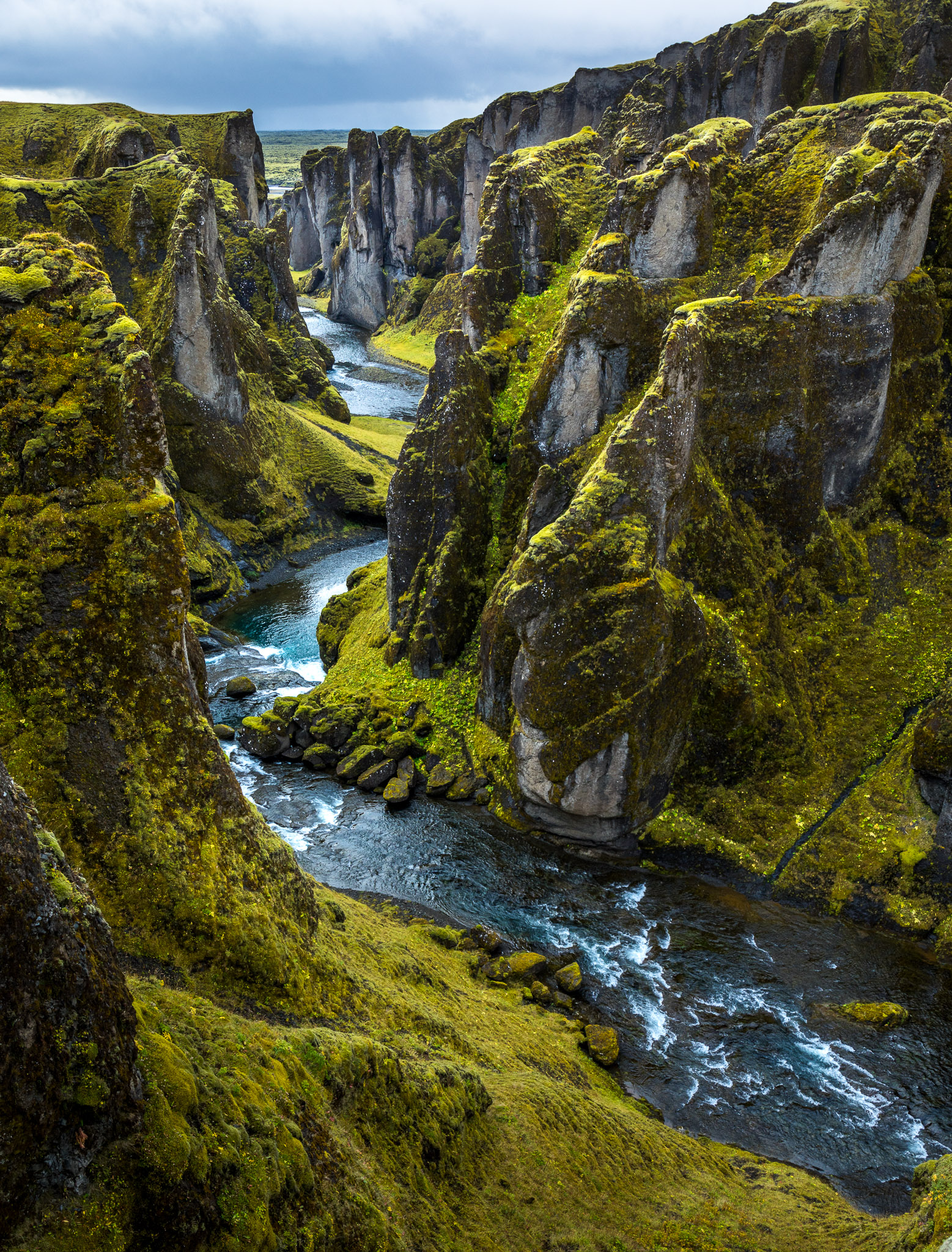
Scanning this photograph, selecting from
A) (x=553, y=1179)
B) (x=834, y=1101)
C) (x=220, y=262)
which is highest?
(x=220, y=262)

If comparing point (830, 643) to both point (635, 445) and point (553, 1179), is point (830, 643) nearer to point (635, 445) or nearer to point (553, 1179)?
point (635, 445)

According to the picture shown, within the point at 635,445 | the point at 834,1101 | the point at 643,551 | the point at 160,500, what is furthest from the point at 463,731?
the point at 160,500

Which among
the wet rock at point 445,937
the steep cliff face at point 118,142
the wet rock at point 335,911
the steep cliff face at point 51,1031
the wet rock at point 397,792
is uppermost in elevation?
the steep cliff face at point 118,142

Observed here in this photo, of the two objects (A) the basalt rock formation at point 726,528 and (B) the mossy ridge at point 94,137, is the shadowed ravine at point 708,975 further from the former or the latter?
(B) the mossy ridge at point 94,137

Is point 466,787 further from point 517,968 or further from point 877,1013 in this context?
point 877,1013

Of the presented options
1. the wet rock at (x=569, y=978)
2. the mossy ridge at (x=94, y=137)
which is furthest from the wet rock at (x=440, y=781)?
the mossy ridge at (x=94, y=137)

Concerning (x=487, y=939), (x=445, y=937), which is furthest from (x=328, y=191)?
(x=487, y=939)
